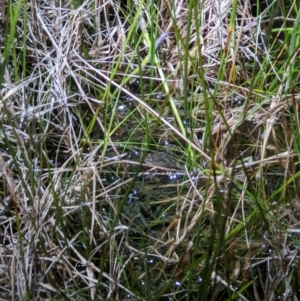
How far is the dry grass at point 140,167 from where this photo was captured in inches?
34.8

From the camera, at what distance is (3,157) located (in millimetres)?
1080

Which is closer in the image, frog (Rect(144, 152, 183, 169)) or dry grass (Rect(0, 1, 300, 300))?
dry grass (Rect(0, 1, 300, 300))

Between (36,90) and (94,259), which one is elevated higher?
(36,90)

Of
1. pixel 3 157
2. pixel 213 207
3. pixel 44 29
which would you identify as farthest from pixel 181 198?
pixel 44 29

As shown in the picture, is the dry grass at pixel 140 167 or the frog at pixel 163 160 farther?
the frog at pixel 163 160

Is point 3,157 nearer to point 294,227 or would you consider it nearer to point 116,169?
point 116,169

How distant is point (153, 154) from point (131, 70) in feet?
0.74

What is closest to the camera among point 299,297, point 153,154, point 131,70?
point 299,297

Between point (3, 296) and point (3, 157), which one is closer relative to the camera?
point (3, 296)

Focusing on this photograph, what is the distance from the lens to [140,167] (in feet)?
2.61

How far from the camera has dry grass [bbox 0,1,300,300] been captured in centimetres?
88

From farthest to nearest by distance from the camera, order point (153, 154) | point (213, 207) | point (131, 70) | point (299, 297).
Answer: point (131, 70)
point (153, 154)
point (213, 207)
point (299, 297)

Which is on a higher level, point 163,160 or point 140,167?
point 140,167

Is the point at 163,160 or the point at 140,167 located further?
the point at 163,160
